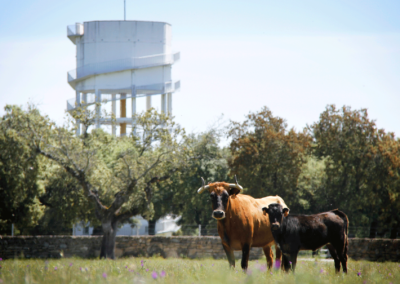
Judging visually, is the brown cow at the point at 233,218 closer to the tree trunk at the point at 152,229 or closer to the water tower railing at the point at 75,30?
the tree trunk at the point at 152,229

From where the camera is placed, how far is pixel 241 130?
30.6 metres

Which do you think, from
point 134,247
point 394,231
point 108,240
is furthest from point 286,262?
point 394,231

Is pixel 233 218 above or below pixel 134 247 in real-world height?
above

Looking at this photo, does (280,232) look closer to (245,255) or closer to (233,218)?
(245,255)

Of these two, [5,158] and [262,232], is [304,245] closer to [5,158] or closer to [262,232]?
[262,232]

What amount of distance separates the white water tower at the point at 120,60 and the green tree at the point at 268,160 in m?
15.8

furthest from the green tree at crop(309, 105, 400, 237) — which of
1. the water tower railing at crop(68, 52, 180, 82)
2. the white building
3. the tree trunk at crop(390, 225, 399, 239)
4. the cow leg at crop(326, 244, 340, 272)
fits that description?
the cow leg at crop(326, 244, 340, 272)

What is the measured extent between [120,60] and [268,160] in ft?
66.9

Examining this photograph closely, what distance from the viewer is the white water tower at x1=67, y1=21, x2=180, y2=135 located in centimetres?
4306

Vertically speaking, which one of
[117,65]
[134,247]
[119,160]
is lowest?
[134,247]

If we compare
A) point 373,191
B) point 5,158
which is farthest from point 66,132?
point 373,191

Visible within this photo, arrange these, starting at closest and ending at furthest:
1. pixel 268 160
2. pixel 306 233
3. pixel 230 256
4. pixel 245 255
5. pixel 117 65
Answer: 1. pixel 306 233
2. pixel 245 255
3. pixel 230 256
4. pixel 268 160
5. pixel 117 65

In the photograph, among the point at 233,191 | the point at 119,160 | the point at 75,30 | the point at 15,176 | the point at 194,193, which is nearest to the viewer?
the point at 233,191

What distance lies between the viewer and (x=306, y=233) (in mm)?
9148
